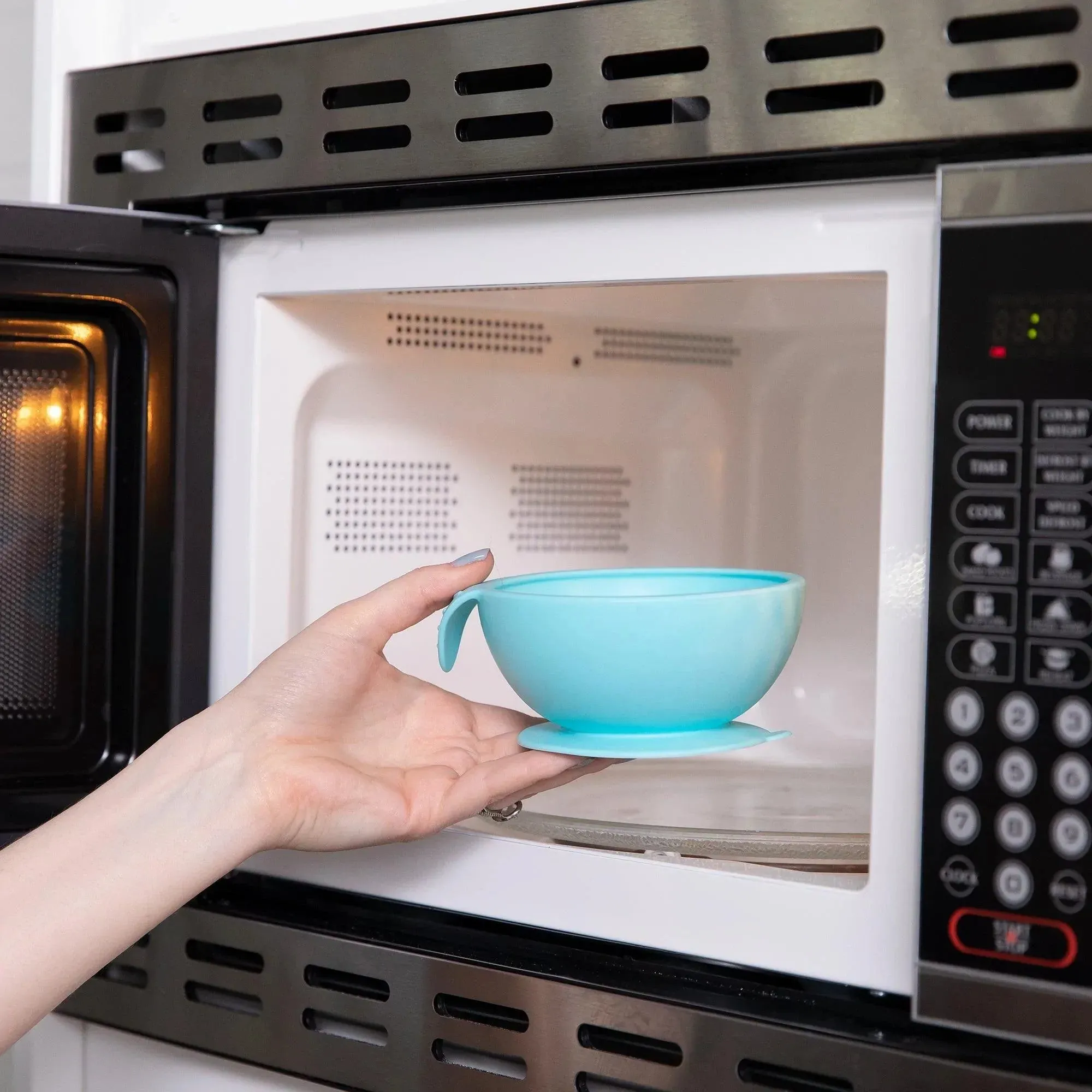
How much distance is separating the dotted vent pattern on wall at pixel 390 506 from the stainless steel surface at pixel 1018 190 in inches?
18.2

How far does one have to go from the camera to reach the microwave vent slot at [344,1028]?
712 millimetres

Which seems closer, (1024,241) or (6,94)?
(1024,241)

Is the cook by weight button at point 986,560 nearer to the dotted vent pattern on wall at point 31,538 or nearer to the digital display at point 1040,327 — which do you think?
the digital display at point 1040,327

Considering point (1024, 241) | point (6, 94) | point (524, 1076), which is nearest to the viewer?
point (1024, 241)

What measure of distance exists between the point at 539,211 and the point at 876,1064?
497 mm

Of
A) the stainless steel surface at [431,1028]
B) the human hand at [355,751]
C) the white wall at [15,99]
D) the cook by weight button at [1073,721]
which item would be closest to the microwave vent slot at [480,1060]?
the stainless steel surface at [431,1028]

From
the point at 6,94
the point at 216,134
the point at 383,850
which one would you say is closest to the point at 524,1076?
the point at 383,850

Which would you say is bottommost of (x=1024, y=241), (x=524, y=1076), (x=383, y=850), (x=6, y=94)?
(x=524, y=1076)

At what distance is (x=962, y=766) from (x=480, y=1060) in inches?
13.7

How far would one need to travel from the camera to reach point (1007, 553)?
55 centimetres

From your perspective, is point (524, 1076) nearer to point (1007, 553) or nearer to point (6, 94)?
point (1007, 553)

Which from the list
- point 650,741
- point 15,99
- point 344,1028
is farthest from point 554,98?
point 15,99

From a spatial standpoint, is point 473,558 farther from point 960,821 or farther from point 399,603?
point 960,821

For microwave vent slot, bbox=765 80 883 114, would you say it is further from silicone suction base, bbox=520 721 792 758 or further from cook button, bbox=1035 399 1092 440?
silicone suction base, bbox=520 721 792 758
